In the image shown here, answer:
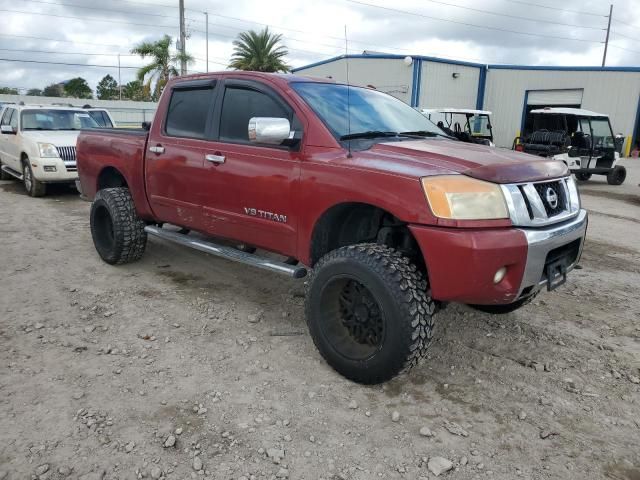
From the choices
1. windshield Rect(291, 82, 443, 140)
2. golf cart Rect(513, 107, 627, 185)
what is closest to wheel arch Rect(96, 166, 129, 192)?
windshield Rect(291, 82, 443, 140)

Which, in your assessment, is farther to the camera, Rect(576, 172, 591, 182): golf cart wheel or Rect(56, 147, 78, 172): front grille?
Rect(576, 172, 591, 182): golf cart wheel

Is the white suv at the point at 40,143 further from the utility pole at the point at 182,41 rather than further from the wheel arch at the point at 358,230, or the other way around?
the utility pole at the point at 182,41

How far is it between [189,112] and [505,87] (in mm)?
26867

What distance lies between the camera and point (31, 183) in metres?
9.59

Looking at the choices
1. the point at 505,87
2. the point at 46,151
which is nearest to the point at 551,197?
the point at 46,151

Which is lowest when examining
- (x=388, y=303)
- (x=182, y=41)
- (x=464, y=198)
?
(x=388, y=303)

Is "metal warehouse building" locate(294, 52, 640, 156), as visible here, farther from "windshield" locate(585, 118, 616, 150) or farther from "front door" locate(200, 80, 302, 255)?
"front door" locate(200, 80, 302, 255)

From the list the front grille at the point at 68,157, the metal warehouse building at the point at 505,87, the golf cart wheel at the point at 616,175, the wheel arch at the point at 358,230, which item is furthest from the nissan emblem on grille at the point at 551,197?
the metal warehouse building at the point at 505,87

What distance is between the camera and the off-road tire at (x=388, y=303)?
111 inches

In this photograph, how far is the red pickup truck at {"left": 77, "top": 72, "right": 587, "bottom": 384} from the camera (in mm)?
2750

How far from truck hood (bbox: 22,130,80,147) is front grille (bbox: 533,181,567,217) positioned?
8593mm

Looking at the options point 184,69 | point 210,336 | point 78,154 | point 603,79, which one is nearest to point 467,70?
point 603,79

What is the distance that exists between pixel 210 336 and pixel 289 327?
0.60m

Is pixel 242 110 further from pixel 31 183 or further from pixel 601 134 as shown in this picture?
pixel 601 134
